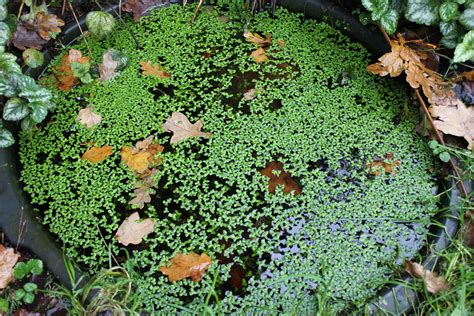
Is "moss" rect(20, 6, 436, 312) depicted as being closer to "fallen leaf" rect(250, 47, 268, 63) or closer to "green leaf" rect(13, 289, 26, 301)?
"fallen leaf" rect(250, 47, 268, 63)

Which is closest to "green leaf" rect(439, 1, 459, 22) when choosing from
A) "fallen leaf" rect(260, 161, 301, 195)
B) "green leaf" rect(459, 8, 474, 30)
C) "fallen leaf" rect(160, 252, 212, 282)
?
"green leaf" rect(459, 8, 474, 30)

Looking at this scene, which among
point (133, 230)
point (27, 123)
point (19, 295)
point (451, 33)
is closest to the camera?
point (19, 295)

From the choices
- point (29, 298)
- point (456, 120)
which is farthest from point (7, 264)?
point (456, 120)

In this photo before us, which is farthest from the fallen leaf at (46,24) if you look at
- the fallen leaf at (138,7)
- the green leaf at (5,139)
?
the green leaf at (5,139)

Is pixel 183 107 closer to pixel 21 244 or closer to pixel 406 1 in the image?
pixel 21 244

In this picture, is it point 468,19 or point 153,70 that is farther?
point 153,70

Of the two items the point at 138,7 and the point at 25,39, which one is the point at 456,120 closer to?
the point at 138,7
